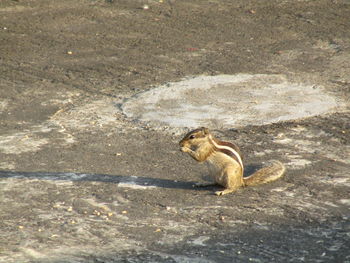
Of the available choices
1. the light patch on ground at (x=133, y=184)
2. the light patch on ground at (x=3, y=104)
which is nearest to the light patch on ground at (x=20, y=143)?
the light patch on ground at (x=3, y=104)

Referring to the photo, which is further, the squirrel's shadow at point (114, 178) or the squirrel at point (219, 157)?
the squirrel's shadow at point (114, 178)

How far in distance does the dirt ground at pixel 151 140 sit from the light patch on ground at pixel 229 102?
0.20 meters

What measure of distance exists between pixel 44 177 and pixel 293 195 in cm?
216

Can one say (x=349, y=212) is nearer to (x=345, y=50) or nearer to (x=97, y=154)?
(x=97, y=154)

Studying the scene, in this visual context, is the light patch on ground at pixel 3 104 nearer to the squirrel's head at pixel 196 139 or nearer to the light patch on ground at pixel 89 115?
the light patch on ground at pixel 89 115

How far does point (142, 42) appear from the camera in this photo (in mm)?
11062

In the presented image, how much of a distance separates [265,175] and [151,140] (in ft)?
5.08

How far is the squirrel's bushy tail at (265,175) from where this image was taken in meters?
6.55

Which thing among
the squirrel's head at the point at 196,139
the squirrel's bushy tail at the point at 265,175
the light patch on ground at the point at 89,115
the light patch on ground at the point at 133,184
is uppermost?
the light patch on ground at the point at 89,115

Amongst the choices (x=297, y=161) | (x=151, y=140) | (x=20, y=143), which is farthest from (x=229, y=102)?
(x=20, y=143)

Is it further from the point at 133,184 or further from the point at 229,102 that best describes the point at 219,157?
the point at 229,102

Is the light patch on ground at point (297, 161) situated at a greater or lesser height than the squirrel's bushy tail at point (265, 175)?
greater

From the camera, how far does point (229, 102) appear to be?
8758mm

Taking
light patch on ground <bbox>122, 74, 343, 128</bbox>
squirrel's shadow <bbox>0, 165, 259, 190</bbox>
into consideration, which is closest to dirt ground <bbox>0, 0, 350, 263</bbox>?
squirrel's shadow <bbox>0, 165, 259, 190</bbox>
